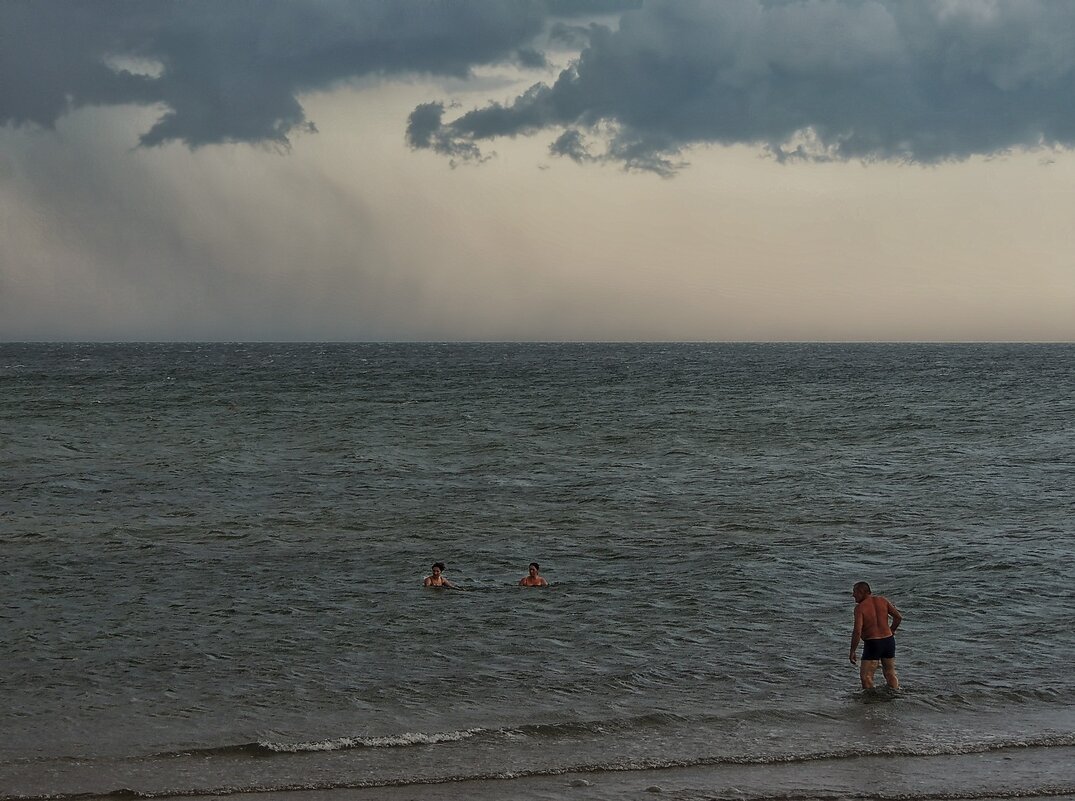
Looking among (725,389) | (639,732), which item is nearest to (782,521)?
(639,732)

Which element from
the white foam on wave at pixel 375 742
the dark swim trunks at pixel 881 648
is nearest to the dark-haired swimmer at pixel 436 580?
the white foam on wave at pixel 375 742

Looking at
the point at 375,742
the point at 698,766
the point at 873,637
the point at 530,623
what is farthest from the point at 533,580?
the point at 698,766

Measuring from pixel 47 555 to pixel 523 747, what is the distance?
16067 millimetres

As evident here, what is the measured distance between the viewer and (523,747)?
1283cm

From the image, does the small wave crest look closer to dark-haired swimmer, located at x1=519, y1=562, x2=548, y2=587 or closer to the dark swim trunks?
the dark swim trunks

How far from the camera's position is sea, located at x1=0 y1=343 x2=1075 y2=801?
1216cm

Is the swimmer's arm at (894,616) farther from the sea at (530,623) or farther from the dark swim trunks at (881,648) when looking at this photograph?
the sea at (530,623)

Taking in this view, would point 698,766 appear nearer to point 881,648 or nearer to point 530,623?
point 881,648

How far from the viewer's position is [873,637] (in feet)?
49.8

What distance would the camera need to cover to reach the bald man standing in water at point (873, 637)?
15047mm

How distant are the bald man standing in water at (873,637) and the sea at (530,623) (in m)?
0.39

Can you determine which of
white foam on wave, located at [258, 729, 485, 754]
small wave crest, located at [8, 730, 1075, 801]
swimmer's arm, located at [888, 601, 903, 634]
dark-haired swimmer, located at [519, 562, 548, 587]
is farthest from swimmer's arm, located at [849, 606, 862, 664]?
dark-haired swimmer, located at [519, 562, 548, 587]

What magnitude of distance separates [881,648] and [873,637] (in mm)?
182

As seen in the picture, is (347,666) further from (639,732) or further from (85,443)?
(85,443)
